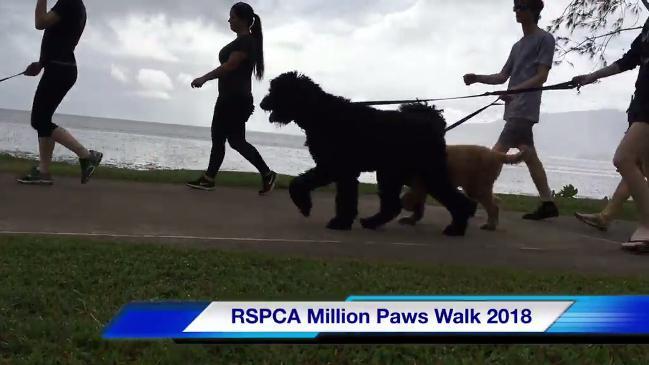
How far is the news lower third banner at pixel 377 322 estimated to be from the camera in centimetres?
192

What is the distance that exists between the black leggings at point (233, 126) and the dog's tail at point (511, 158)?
272 cm

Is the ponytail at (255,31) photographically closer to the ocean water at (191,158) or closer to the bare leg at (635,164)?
the ocean water at (191,158)

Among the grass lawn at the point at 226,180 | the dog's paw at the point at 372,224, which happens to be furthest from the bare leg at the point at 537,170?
the dog's paw at the point at 372,224

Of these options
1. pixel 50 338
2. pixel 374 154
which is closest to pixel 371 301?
pixel 50 338

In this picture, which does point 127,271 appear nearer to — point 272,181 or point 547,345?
point 547,345

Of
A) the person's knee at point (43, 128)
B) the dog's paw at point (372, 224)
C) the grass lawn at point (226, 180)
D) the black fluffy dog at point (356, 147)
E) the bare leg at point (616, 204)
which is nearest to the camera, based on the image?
the black fluffy dog at point (356, 147)

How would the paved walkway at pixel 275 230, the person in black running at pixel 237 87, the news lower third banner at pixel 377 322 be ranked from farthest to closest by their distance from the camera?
the person in black running at pixel 237 87, the paved walkway at pixel 275 230, the news lower third banner at pixel 377 322

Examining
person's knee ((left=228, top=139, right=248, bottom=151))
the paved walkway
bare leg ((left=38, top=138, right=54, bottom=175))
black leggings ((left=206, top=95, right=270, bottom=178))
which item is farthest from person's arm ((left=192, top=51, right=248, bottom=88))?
bare leg ((left=38, top=138, right=54, bottom=175))

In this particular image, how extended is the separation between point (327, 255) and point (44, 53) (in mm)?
3890

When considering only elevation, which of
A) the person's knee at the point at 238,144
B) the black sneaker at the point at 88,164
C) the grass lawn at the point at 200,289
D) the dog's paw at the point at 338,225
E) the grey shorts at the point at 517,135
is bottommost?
the grass lawn at the point at 200,289

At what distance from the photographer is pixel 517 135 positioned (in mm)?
5570

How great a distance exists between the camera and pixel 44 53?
560cm

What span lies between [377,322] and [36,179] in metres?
5.07

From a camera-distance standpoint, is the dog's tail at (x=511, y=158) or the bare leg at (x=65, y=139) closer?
the dog's tail at (x=511, y=158)
